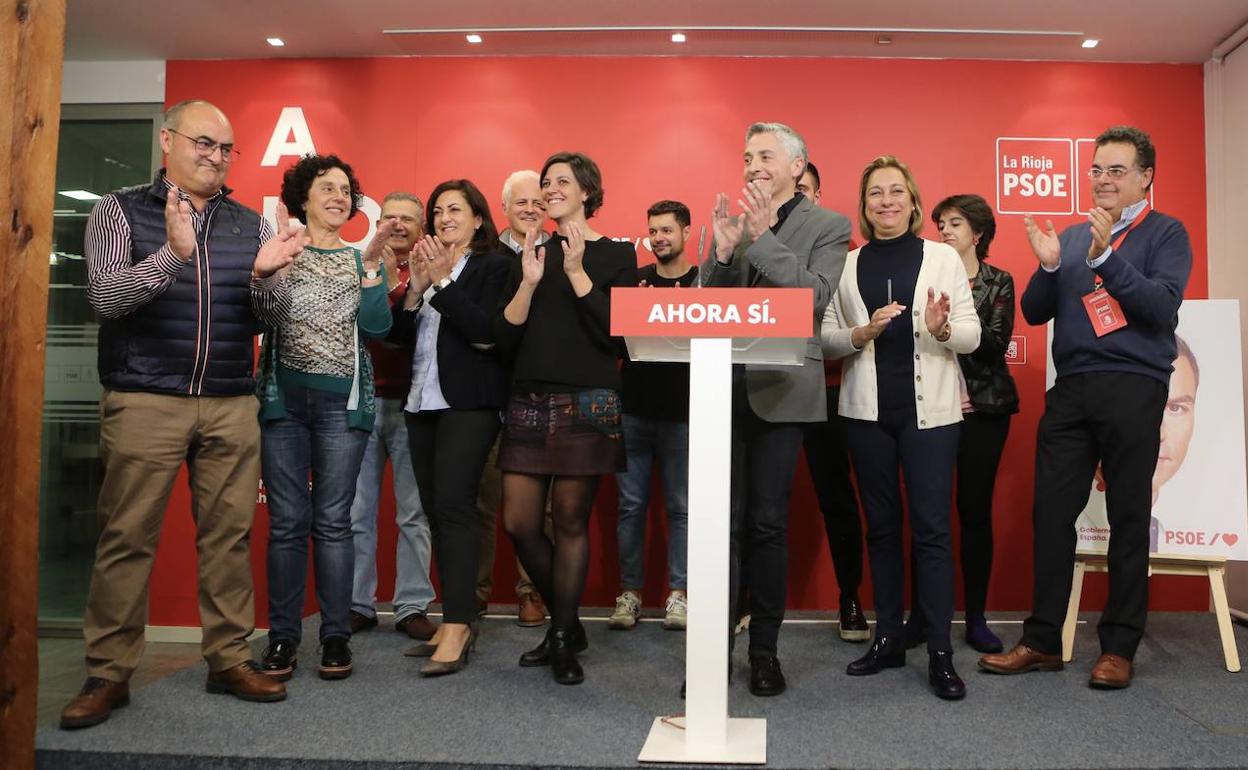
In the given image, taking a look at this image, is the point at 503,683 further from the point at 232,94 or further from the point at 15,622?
the point at 232,94

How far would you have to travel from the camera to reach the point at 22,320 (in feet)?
7.86

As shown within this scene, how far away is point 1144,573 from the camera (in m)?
3.09

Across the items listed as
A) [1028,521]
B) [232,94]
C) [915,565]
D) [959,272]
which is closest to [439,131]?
[232,94]

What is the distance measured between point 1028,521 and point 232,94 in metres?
4.91

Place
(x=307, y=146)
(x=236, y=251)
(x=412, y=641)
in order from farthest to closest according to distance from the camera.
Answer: (x=307, y=146), (x=412, y=641), (x=236, y=251)

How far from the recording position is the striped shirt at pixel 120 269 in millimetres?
2568

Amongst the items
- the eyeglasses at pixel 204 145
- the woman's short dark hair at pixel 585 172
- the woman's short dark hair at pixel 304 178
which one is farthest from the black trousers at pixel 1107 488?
the eyeglasses at pixel 204 145

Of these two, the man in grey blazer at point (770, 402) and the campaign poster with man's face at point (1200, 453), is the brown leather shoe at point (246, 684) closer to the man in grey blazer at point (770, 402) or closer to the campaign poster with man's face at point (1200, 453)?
the man in grey blazer at point (770, 402)

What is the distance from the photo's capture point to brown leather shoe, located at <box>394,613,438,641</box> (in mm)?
3666

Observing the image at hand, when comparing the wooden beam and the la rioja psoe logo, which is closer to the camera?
the wooden beam

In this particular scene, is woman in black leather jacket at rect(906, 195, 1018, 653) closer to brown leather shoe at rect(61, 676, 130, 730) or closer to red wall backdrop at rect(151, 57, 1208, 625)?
red wall backdrop at rect(151, 57, 1208, 625)

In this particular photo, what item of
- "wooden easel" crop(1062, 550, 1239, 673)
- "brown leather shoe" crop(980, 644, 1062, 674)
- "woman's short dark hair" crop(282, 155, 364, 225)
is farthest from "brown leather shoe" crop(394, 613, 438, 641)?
"wooden easel" crop(1062, 550, 1239, 673)

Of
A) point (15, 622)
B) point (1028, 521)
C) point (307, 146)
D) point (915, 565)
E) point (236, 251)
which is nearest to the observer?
point (15, 622)

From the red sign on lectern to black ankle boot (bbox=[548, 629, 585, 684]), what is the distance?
122 centimetres
